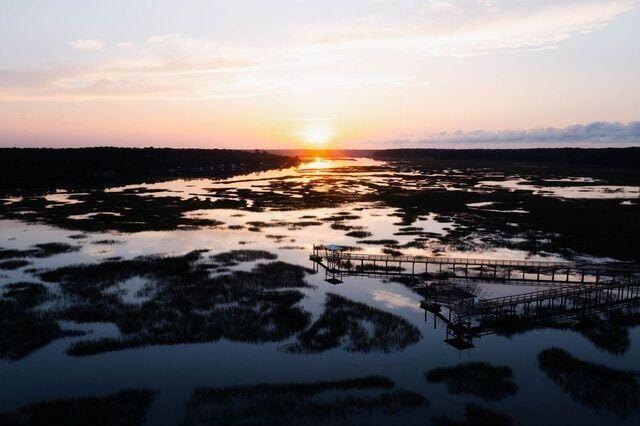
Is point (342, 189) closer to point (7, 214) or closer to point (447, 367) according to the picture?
point (7, 214)

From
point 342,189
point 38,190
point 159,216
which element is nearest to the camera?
point 159,216

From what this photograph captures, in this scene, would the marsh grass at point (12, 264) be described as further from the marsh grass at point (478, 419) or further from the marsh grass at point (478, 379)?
the marsh grass at point (478, 419)

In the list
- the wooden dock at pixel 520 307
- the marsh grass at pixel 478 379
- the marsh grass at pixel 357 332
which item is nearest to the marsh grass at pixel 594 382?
the marsh grass at pixel 478 379

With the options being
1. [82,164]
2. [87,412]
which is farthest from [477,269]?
[82,164]

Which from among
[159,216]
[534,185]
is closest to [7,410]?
[159,216]

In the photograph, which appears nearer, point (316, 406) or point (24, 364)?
point (316, 406)

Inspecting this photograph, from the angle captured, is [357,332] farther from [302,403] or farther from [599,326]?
[599,326]

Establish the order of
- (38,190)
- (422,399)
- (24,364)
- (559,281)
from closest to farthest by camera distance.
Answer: (422,399) < (24,364) < (559,281) < (38,190)
